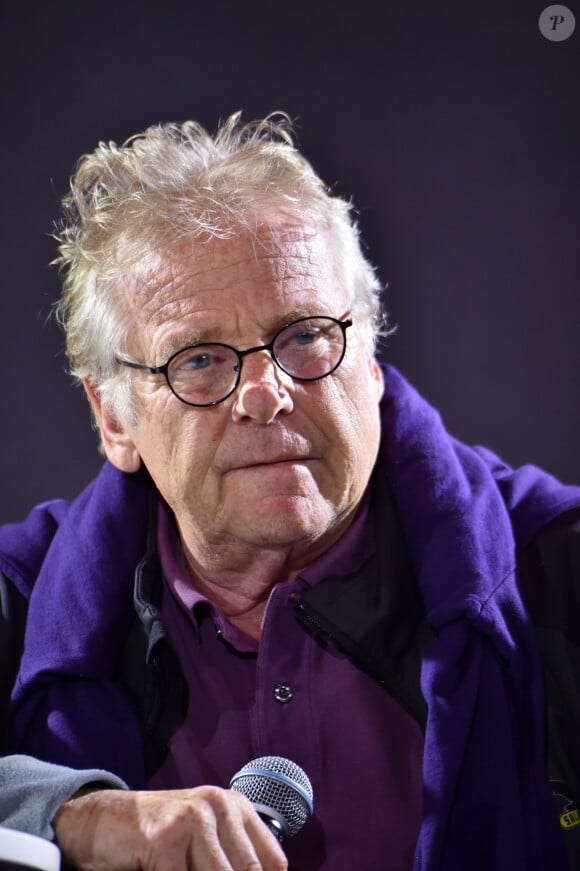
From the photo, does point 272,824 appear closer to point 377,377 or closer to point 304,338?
point 304,338

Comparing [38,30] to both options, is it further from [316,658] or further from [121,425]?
[316,658]

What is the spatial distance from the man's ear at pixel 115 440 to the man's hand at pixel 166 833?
26.9 inches

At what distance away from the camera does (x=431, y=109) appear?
7.02ft

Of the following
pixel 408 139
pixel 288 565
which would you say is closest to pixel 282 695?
pixel 288 565

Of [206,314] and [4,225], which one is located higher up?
[4,225]

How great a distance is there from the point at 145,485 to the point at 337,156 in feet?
2.86

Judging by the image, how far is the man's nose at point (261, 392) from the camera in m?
1.52

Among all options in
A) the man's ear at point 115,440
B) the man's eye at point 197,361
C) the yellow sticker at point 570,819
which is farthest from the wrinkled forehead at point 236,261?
the yellow sticker at point 570,819

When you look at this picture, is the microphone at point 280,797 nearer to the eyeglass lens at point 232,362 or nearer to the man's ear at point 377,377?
the eyeglass lens at point 232,362

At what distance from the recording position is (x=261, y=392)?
152cm

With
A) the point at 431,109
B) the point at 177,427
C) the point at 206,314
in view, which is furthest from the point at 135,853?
the point at 431,109

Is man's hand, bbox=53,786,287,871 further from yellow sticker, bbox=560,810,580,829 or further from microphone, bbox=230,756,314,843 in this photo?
yellow sticker, bbox=560,810,580,829

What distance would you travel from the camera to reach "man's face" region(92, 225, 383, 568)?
5.00ft
